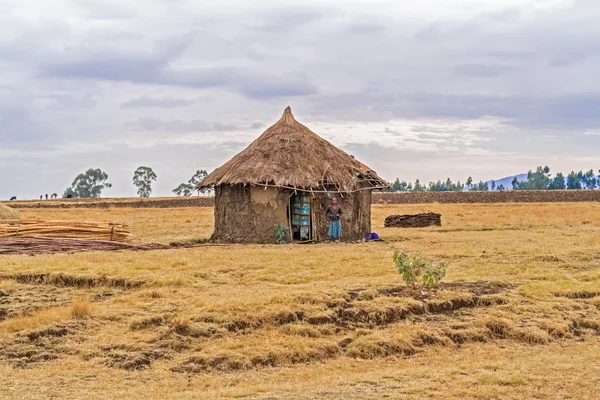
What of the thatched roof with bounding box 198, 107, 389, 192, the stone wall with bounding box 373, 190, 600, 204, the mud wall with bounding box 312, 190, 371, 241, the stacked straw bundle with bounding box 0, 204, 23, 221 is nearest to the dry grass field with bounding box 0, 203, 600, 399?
the thatched roof with bounding box 198, 107, 389, 192

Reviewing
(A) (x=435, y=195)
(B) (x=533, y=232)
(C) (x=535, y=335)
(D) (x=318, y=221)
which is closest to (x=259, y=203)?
(D) (x=318, y=221)

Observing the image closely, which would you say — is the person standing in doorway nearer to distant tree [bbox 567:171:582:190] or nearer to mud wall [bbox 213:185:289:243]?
mud wall [bbox 213:185:289:243]

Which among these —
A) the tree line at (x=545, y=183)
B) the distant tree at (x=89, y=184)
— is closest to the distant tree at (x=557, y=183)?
the tree line at (x=545, y=183)

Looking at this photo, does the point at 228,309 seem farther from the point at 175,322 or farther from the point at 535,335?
the point at 535,335

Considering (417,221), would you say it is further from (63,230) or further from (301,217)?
(63,230)

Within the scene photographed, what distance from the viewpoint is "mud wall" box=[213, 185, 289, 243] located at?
75.8 feet

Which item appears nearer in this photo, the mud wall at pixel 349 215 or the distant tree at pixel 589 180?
the mud wall at pixel 349 215

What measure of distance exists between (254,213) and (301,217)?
5.41ft

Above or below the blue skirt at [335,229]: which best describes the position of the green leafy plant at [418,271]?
below

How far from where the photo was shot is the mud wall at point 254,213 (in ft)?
75.8

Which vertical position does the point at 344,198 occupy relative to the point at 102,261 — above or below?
above

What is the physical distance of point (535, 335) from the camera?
1080cm

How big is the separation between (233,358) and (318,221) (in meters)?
14.2

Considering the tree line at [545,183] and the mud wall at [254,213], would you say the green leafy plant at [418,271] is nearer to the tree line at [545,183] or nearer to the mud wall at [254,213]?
the mud wall at [254,213]
